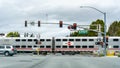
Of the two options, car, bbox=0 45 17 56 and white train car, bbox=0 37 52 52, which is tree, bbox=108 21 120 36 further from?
car, bbox=0 45 17 56

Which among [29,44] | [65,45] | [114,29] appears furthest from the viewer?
[114,29]

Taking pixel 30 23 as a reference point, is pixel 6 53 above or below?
below

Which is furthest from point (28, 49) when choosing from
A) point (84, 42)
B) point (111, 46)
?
point (111, 46)

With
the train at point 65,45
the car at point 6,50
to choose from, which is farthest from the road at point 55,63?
the train at point 65,45

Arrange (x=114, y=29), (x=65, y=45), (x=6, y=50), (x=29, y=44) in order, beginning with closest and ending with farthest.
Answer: (x=6, y=50), (x=65, y=45), (x=29, y=44), (x=114, y=29)

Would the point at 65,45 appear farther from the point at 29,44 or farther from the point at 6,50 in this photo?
the point at 6,50

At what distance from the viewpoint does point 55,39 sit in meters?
99.1

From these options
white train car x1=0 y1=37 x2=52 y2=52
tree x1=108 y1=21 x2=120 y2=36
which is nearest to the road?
white train car x1=0 y1=37 x2=52 y2=52

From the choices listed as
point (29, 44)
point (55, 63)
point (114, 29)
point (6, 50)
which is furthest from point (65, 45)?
point (55, 63)

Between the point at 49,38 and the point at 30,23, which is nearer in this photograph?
the point at 30,23

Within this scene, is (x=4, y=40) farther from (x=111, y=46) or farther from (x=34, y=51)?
(x=111, y=46)

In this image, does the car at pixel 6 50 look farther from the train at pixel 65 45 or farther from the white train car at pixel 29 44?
the white train car at pixel 29 44

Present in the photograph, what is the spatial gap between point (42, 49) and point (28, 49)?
393 cm

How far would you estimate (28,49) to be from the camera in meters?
100
